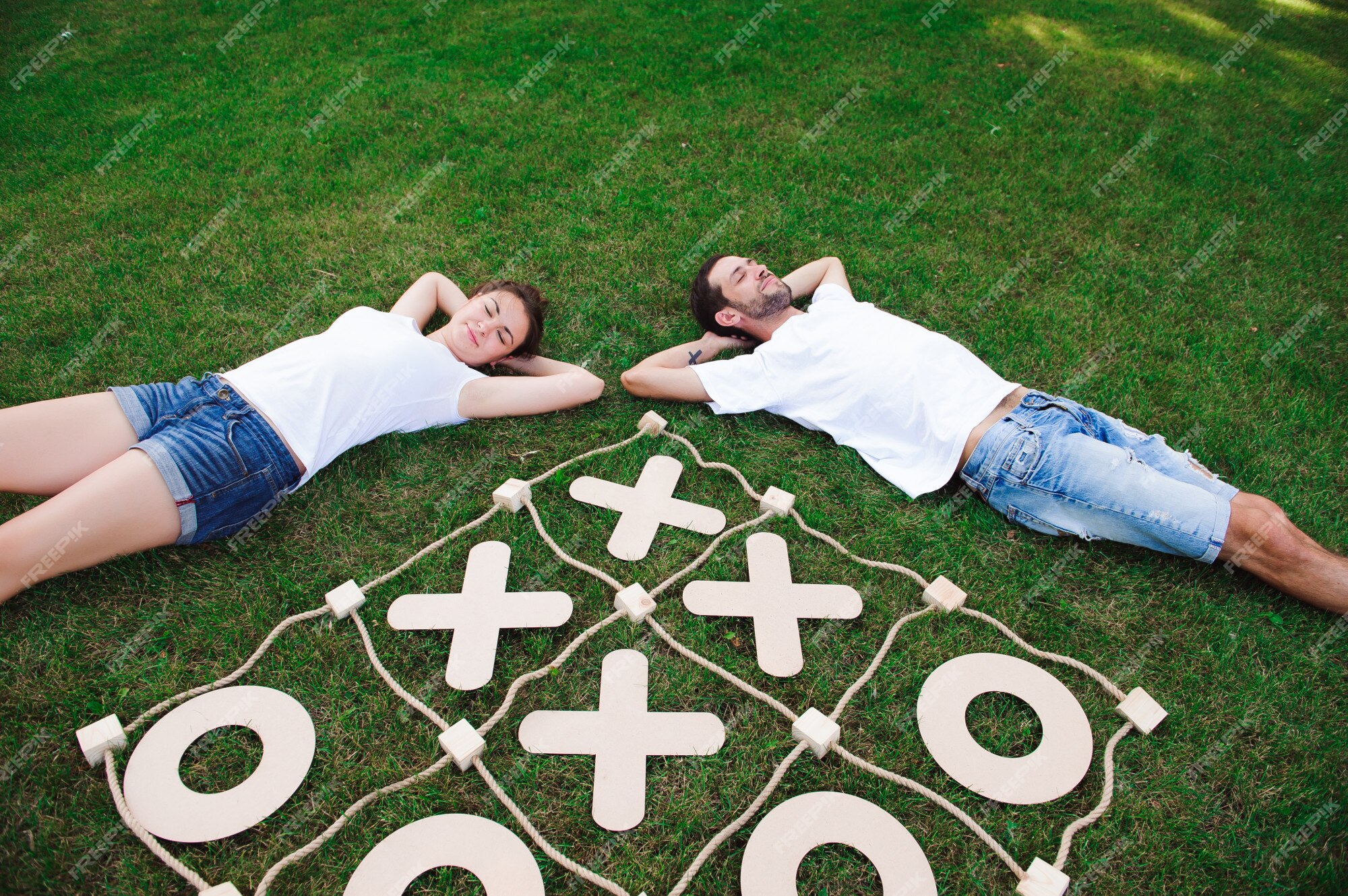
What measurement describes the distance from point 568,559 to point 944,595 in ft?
4.28

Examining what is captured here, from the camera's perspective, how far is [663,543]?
2.70 meters

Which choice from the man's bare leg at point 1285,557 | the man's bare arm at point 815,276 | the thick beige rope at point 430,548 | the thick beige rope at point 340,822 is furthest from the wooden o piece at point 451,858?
the man's bare arm at point 815,276

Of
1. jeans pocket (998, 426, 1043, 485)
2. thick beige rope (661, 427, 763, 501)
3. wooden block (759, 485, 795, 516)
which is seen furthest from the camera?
thick beige rope (661, 427, 763, 501)

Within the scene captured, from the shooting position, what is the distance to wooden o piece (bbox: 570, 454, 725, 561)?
2689 millimetres

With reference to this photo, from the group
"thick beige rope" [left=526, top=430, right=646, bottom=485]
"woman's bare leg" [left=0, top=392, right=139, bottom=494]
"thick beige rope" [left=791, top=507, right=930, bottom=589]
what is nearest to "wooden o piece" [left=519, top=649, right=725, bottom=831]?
"thick beige rope" [left=791, top=507, right=930, bottom=589]

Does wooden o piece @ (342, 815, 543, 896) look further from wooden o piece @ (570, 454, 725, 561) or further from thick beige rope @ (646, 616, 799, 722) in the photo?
wooden o piece @ (570, 454, 725, 561)

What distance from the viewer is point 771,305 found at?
3.40m

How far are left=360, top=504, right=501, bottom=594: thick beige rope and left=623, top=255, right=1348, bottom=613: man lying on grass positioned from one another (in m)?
0.89

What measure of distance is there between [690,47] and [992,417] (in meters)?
4.72

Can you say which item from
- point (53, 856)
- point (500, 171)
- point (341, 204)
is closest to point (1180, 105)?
point (500, 171)

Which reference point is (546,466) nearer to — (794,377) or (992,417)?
(794,377)

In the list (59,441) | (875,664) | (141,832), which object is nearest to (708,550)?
(875,664)

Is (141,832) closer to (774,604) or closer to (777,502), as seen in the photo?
(774,604)

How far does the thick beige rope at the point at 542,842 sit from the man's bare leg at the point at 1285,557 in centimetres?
227
